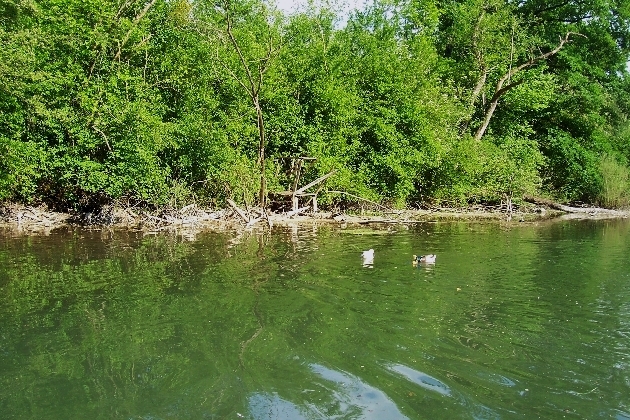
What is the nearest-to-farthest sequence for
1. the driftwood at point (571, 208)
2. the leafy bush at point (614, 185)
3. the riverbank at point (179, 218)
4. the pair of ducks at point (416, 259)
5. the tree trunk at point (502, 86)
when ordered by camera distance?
the pair of ducks at point (416, 259) < the riverbank at point (179, 218) < the driftwood at point (571, 208) < the leafy bush at point (614, 185) < the tree trunk at point (502, 86)

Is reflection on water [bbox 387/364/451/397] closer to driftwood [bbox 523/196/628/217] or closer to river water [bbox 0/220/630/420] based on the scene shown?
river water [bbox 0/220/630/420]

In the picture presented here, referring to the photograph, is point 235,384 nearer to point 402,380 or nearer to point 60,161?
point 402,380

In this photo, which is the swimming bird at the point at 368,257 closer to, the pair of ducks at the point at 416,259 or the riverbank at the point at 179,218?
the pair of ducks at the point at 416,259

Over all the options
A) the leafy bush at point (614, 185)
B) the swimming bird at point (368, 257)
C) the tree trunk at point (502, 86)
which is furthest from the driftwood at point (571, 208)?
the swimming bird at point (368, 257)

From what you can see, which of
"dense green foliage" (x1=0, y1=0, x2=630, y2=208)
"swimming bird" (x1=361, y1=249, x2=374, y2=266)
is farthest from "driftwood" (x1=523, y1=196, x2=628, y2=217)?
"swimming bird" (x1=361, y1=249, x2=374, y2=266)

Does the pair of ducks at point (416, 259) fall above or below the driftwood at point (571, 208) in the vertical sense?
below

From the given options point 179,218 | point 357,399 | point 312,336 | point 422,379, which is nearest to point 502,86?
point 179,218

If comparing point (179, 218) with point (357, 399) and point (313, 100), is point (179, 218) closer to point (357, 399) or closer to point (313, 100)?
point (313, 100)

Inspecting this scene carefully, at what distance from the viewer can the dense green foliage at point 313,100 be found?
22078 millimetres

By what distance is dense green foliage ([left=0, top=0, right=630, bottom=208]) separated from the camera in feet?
72.4

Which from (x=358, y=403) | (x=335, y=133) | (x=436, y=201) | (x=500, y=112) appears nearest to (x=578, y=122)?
(x=500, y=112)

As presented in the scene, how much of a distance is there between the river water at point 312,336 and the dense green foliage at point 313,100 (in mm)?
7743

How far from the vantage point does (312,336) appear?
8648 mm

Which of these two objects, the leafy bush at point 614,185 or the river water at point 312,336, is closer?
the river water at point 312,336
